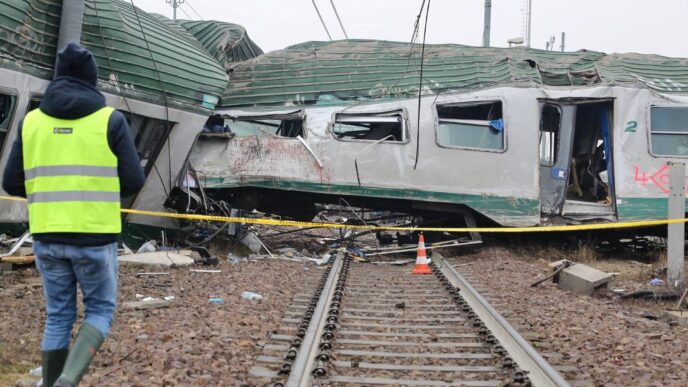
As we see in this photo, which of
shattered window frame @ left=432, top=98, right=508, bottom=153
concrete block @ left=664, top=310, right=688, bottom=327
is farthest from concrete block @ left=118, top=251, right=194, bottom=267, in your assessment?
concrete block @ left=664, top=310, right=688, bottom=327

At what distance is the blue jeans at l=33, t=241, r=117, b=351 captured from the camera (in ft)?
9.91

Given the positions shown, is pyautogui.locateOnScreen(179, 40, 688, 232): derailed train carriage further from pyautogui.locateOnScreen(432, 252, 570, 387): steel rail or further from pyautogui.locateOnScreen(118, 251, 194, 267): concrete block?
pyautogui.locateOnScreen(432, 252, 570, 387): steel rail

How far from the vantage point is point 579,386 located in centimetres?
371

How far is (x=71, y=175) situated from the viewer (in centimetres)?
303

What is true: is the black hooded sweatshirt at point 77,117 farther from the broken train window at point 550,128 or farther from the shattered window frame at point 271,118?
the broken train window at point 550,128

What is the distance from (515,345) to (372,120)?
21.9 feet

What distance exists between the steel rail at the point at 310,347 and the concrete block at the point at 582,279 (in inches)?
109

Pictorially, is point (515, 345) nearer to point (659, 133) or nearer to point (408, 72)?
point (408, 72)

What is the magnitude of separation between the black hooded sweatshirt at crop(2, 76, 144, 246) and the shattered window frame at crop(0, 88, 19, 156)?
16.4 feet

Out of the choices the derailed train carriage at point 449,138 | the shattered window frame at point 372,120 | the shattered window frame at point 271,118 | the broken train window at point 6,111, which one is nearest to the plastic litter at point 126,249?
the derailed train carriage at point 449,138

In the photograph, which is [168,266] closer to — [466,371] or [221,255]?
[221,255]

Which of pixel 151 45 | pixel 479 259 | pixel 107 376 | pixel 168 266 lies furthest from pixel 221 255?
pixel 107 376

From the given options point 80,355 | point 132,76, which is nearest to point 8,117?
point 132,76

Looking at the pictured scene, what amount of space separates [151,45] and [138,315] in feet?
19.0
